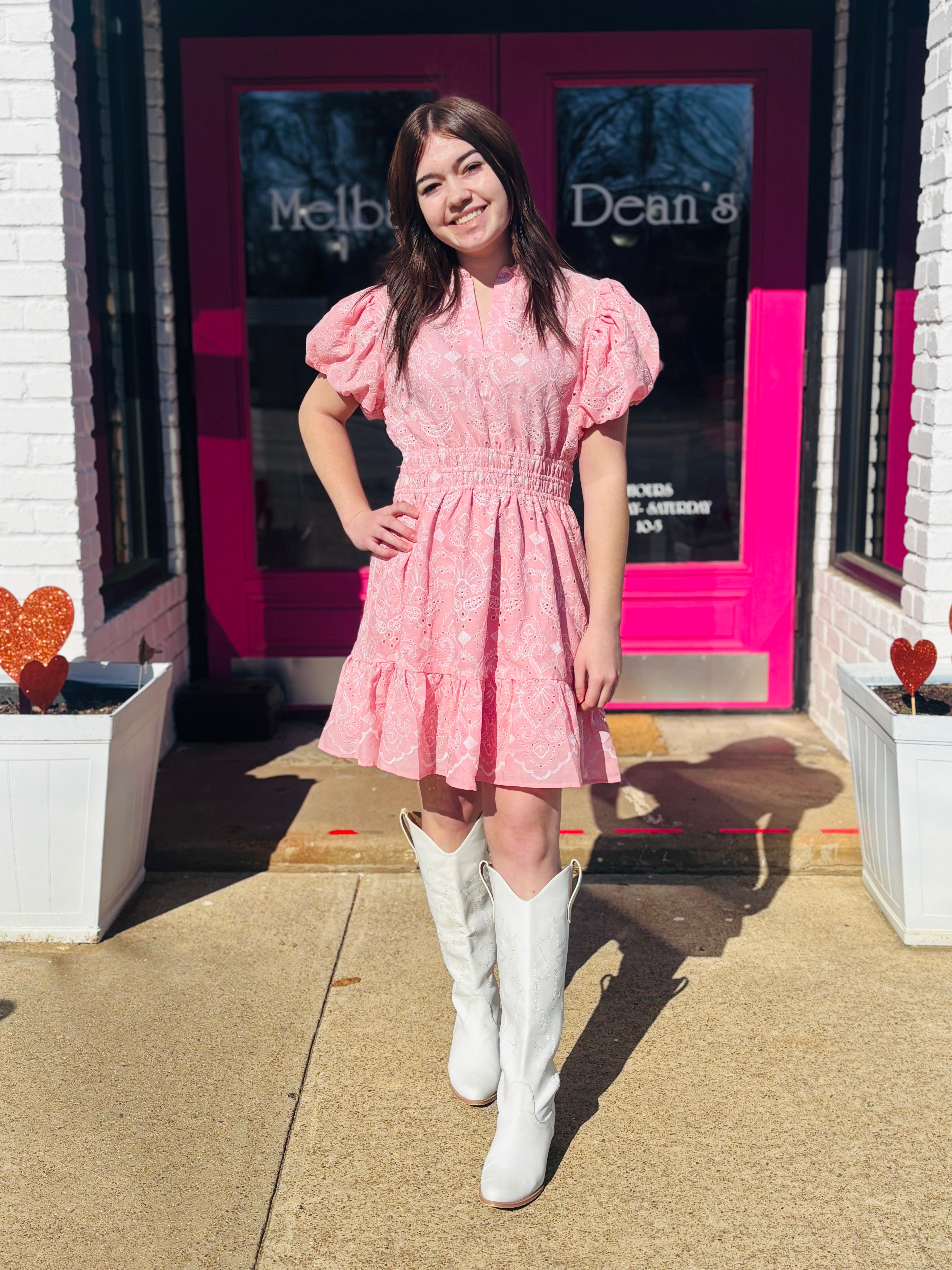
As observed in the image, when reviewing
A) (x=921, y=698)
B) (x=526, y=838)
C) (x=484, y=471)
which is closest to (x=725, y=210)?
(x=921, y=698)

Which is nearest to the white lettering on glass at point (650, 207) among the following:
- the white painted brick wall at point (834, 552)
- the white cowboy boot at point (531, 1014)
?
the white painted brick wall at point (834, 552)

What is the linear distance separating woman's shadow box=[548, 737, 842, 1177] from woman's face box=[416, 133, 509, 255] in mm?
1568

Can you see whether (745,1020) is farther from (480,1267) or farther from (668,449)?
(668,449)

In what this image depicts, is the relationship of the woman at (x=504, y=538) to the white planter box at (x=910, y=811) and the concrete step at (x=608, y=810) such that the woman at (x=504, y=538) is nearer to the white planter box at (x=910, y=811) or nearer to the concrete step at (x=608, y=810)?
the white planter box at (x=910, y=811)

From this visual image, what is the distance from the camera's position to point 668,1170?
2084mm

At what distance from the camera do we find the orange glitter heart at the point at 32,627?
9.59ft

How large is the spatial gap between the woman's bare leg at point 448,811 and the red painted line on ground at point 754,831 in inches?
52.3

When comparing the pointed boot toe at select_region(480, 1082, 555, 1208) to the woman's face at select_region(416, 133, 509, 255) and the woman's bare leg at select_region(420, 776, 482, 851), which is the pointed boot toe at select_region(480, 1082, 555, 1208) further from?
the woman's face at select_region(416, 133, 509, 255)

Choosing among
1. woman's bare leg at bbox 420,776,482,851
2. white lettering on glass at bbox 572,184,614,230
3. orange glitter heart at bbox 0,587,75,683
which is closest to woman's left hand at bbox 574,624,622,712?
woman's bare leg at bbox 420,776,482,851

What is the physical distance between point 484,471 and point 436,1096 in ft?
3.87

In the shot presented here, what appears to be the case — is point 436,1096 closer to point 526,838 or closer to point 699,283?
point 526,838

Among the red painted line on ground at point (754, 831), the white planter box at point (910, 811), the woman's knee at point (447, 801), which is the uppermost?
the woman's knee at point (447, 801)

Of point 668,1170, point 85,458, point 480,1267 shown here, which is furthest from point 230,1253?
point 85,458

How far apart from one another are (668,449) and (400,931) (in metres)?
2.14
